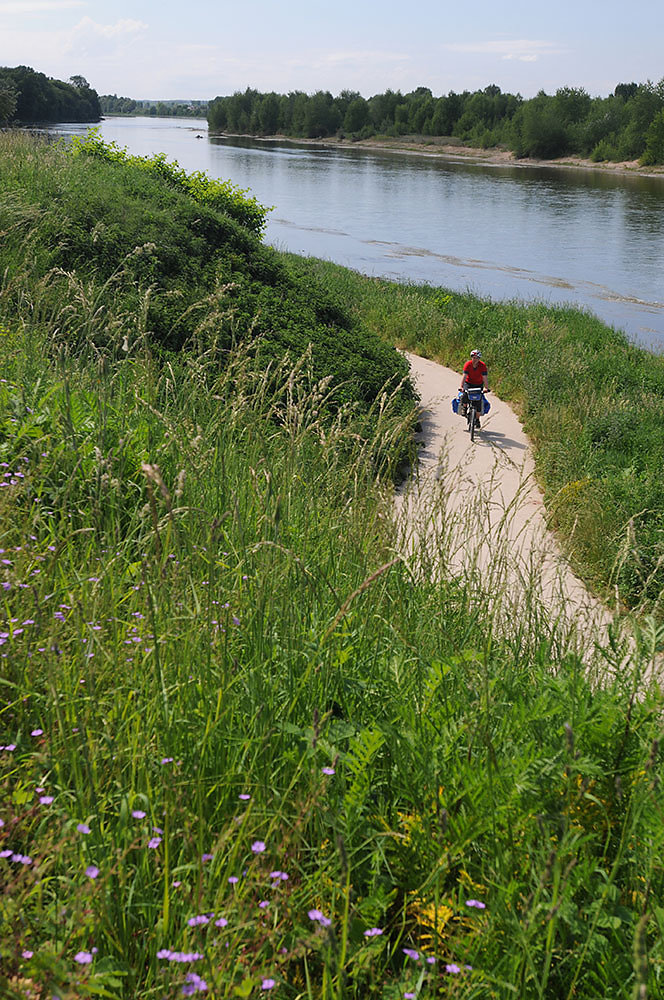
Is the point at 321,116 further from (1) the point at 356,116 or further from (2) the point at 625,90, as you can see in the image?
(2) the point at 625,90

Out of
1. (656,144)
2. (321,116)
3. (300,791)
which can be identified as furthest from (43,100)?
(300,791)

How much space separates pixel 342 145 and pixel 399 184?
69.7 m

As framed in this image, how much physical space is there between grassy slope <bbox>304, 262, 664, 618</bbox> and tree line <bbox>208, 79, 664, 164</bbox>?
243 ft

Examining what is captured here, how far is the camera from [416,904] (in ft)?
6.91

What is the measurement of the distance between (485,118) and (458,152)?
12481 millimetres

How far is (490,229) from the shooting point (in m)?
46.7

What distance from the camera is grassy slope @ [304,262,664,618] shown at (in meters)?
9.24

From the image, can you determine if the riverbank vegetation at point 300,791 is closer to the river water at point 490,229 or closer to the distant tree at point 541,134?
the river water at point 490,229

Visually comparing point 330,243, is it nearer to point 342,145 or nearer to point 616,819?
point 616,819

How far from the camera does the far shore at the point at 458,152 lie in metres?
86.2

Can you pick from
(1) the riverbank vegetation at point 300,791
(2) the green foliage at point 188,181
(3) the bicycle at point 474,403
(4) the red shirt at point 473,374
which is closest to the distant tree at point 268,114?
(2) the green foliage at point 188,181

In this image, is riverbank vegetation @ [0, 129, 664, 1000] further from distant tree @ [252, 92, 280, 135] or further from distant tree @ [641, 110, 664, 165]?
distant tree @ [252, 92, 280, 135]

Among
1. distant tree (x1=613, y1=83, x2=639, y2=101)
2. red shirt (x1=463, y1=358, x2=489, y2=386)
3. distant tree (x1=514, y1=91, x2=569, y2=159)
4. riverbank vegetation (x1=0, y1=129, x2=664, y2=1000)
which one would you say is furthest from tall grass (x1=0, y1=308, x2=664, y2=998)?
distant tree (x1=613, y1=83, x2=639, y2=101)

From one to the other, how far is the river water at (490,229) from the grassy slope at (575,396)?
4360 mm
